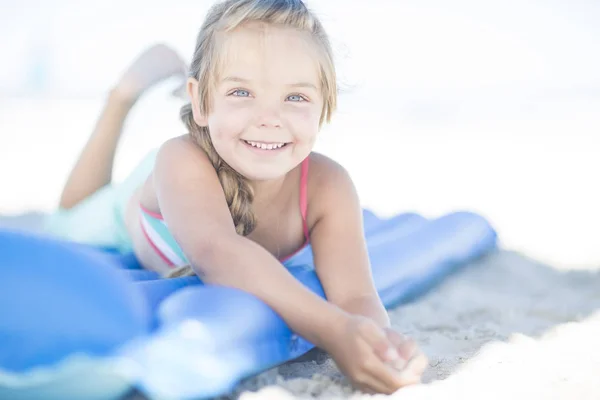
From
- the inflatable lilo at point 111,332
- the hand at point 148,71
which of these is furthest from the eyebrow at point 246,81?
the hand at point 148,71

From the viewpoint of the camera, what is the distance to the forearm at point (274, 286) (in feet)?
3.92

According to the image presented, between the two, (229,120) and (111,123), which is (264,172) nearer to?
(229,120)

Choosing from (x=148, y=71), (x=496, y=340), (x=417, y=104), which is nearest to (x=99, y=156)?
(x=148, y=71)

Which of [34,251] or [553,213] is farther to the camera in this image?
[553,213]

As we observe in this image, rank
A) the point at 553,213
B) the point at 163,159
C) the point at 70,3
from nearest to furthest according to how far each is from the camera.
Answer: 1. the point at 163,159
2. the point at 553,213
3. the point at 70,3

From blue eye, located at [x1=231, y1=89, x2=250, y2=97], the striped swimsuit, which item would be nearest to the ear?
blue eye, located at [x1=231, y1=89, x2=250, y2=97]

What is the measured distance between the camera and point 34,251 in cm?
94

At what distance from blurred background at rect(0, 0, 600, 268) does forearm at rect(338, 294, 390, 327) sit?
58 cm

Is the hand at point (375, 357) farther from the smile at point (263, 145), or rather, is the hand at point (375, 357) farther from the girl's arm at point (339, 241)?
the smile at point (263, 145)

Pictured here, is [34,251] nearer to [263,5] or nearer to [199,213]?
[199,213]

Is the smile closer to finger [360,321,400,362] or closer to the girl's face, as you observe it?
the girl's face

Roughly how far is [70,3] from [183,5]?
122cm

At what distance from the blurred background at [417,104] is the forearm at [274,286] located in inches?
23.6

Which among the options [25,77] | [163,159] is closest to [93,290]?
[163,159]
